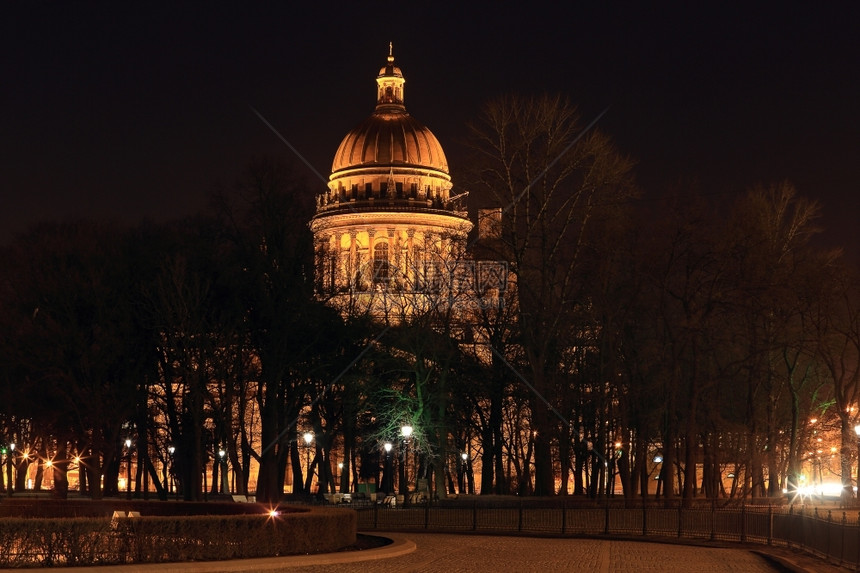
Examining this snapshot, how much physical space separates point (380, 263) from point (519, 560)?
80755 millimetres

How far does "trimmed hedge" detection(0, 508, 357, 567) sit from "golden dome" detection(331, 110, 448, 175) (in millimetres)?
110354

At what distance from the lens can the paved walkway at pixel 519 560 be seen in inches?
1151

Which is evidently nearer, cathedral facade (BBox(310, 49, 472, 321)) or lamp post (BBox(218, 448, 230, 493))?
lamp post (BBox(218, 448, 230, 493))

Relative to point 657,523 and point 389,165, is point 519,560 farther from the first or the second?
point 389,165

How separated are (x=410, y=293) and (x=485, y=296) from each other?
14.5ft

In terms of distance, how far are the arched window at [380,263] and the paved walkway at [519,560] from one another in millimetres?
53017

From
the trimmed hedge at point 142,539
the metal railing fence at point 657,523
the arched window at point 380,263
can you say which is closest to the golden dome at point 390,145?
the arched window at point 380,263

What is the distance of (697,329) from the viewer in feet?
190

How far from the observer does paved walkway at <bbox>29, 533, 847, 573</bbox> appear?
29.2m

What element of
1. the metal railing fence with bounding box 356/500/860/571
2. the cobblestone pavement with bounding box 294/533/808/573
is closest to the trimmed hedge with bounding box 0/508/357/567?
the cobblestone pavement with bounding box 294/533/808/573

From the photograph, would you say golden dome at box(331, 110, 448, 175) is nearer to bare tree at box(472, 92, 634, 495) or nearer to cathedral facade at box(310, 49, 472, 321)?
cathedral facade at box(310, 49, 472, 321)

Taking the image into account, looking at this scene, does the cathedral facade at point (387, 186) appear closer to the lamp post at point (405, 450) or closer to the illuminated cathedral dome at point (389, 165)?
the illuminated cathedral dome at point (389, 165)

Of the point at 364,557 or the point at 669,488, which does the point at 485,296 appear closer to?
the point at 669,488

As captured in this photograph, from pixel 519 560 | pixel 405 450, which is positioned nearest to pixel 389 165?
pixel 405 450
